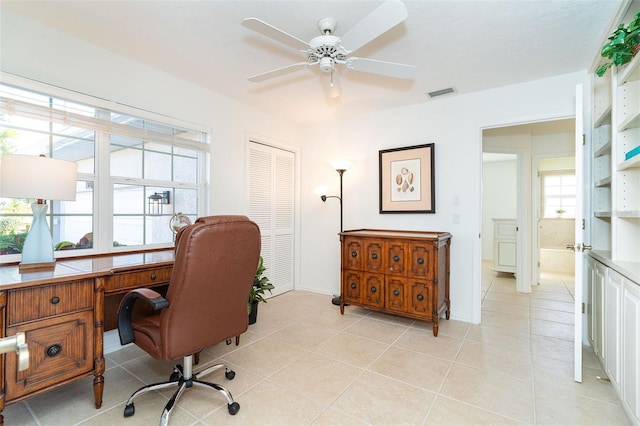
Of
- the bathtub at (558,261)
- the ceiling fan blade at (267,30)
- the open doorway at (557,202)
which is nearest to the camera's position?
the ceiling fan blade at (267,30)

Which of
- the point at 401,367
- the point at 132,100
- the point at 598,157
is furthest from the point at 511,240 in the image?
the point at 132,100

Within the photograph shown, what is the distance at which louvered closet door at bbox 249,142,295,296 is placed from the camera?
12.8 feet

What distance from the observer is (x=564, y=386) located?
6.77ft

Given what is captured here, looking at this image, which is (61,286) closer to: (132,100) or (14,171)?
(14,171)

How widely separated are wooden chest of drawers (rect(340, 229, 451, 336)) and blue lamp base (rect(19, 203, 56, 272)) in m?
2.55

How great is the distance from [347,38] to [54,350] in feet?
7.96

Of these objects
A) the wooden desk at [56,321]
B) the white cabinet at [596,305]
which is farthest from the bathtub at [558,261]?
the wooden desk at [56,321]

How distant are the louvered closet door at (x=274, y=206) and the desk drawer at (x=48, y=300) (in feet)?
7.07

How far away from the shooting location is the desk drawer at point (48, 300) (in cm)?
154

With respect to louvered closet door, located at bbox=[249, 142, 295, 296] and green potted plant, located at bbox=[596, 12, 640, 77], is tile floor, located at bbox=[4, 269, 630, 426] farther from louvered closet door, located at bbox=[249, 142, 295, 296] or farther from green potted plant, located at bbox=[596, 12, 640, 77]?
green potted plant, located at bbox=[596, 12, 640, 77]

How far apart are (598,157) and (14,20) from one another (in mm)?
4587

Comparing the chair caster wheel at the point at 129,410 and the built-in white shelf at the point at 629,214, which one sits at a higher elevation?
the built-in white shelf at the point at 629,214

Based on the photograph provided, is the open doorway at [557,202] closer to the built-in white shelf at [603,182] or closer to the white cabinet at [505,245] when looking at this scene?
the white cabinet at [505,245]

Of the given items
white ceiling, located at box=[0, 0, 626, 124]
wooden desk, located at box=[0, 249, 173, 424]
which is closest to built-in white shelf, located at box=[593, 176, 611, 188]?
white ceiling, located at box=[0, 0, 626, 124]
